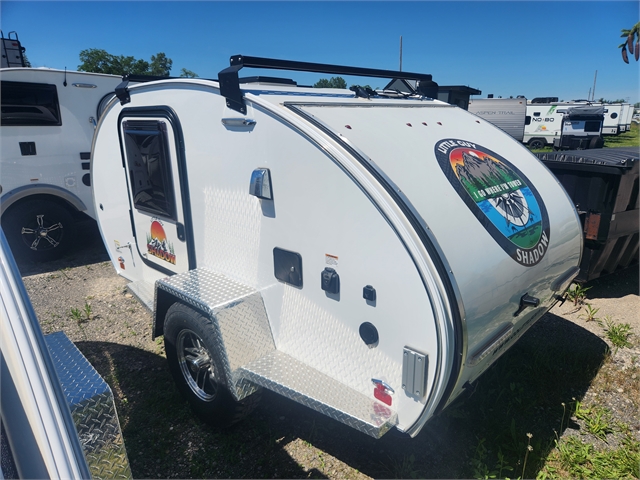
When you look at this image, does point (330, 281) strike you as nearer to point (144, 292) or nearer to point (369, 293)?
point (369, 293)

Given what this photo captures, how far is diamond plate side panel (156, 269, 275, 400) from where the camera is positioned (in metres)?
2.91

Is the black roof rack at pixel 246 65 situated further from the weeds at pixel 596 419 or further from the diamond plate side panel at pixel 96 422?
the weeds at pixel 596 419

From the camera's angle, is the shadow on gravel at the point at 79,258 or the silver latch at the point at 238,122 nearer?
the silver latch at the point at 238,122

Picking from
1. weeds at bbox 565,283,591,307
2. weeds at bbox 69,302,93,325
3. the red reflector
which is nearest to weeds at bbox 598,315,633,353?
weeds at bbox 565,283,591,307

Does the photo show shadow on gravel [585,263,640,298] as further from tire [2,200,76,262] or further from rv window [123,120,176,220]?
tire [2,200,76,262]

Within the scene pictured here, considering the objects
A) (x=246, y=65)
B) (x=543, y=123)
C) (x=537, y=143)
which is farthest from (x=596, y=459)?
(x=543, y=123)

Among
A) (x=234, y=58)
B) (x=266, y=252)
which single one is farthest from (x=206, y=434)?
(x=234, y=58)

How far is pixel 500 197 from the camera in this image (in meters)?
2.86

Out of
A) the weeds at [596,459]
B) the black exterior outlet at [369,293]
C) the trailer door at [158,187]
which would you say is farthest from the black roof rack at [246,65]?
the weeds at [596,459]

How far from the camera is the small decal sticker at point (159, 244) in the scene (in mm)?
3966

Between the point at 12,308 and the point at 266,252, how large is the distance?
1856 millimetres

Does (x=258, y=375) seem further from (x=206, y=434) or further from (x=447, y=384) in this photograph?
(x=447, y=384)

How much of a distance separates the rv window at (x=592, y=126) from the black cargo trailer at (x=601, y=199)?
921 inches

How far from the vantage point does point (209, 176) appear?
10.9 feet
